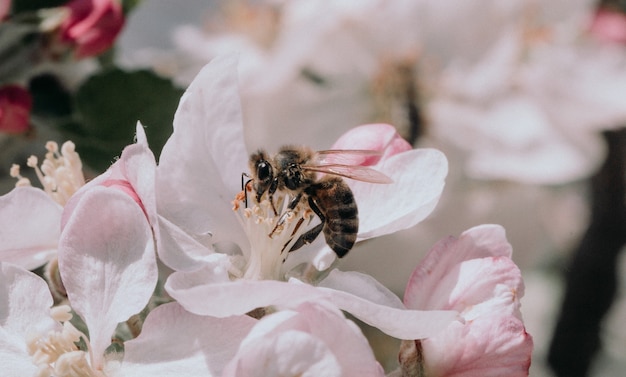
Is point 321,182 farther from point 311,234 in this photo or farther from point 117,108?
point 117,108

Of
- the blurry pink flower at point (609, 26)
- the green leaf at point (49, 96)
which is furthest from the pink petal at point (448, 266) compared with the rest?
the blurry pink flower at point (609, 26)

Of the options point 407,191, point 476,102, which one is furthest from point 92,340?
point 476,102

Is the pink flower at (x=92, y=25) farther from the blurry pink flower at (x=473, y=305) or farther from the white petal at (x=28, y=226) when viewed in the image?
the blurry pink flower at (x=473, y=305)

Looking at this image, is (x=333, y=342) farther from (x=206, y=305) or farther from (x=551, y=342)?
(x=551, y=342)

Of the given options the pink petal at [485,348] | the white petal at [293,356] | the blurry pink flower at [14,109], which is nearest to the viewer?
the white petal at [293,356]

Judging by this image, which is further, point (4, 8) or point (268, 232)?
point (4, 8)

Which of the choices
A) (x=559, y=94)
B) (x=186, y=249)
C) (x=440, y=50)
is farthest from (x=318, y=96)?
(x=186, y=249)
